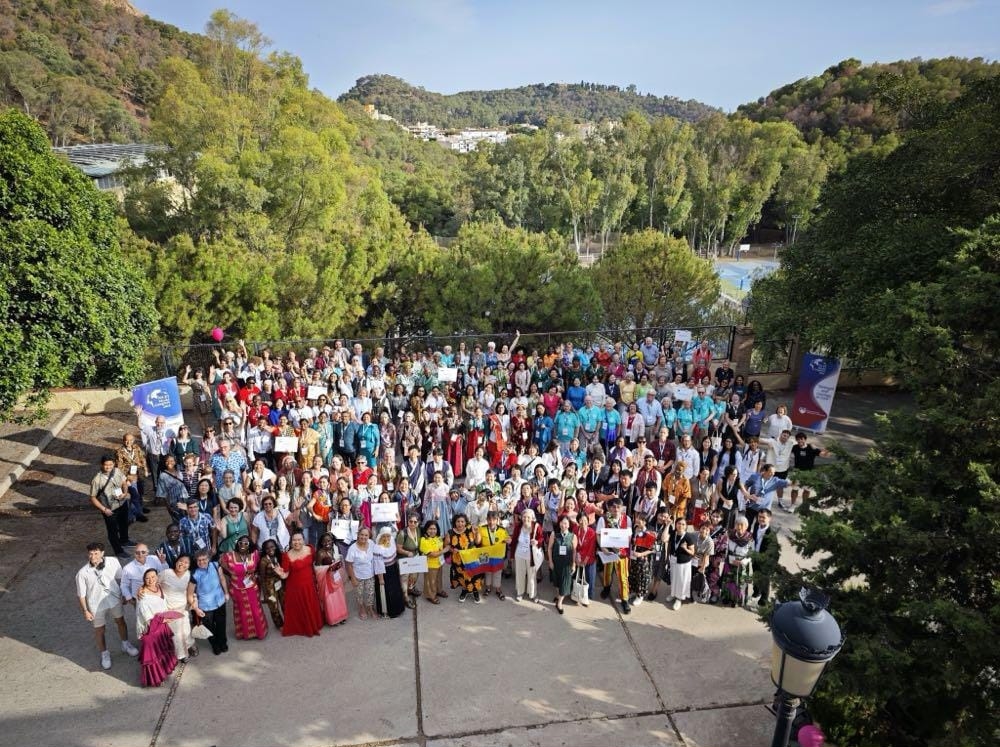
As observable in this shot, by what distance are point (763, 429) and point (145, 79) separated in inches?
3096

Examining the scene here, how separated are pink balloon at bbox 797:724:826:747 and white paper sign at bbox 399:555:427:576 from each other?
14.2ft

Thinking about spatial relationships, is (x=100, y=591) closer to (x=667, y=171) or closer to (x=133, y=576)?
(x=133, y=576)

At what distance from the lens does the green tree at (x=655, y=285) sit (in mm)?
20672

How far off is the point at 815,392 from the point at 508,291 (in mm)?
8914

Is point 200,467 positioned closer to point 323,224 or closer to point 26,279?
point 26,279

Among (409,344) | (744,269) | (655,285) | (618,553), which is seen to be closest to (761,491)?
(618,553)

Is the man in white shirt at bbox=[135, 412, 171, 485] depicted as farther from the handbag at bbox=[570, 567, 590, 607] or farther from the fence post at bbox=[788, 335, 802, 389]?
the fence post at bbox=[788, 335, 802, 389]

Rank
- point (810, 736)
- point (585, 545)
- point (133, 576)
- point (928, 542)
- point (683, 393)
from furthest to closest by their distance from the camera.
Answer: point (683, 393), point (585, 545), point (133, 576), point (810, 736), point (928, 542)

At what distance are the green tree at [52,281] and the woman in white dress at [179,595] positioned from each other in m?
4.03

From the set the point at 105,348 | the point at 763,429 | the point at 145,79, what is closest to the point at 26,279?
the point at 105,348

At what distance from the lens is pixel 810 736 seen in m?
5.48

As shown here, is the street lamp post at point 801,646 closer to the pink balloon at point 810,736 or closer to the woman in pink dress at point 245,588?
the pink balloon at point 810,736

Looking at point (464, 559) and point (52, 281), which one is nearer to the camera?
point (464, 559)

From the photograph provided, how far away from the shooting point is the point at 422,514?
8906 millimetres
